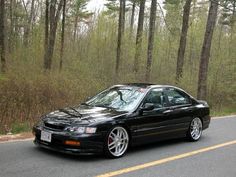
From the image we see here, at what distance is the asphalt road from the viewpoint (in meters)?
6.24

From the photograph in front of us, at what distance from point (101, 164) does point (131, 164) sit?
55 cm

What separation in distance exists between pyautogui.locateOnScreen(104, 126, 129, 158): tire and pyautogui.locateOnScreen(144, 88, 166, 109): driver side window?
1.05 m

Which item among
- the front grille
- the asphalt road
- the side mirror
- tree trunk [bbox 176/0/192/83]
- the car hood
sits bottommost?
the asphalt road

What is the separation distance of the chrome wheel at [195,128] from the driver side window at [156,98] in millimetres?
1352

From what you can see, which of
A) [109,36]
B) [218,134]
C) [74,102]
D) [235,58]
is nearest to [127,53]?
[109,36]

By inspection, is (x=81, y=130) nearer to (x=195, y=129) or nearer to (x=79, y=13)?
(x=195, y=129)

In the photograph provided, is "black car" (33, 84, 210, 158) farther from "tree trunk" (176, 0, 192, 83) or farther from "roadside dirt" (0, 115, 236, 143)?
"tree trunk" (176, 0, 192, 83)

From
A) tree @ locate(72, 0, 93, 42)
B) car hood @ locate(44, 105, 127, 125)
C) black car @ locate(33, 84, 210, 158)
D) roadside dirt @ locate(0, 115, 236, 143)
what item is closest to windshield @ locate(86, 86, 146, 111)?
black car @ locate(33, 84, 210, 158)

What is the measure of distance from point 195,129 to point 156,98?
1.79 metres

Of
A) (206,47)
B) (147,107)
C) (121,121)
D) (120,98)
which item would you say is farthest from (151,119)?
→ (206,47)

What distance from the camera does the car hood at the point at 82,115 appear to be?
7039mm

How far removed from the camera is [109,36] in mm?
31016

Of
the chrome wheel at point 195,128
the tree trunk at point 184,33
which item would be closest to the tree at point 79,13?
the tree trunk at point 184,33

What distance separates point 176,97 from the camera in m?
9.37
